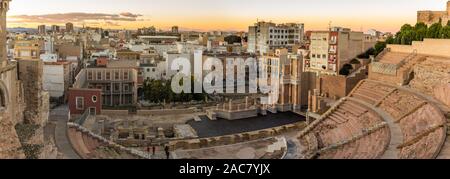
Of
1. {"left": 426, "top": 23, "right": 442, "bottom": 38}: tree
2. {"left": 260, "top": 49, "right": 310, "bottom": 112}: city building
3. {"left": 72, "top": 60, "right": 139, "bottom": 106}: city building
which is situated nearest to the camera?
{"left": 426, "top": 23, "right": 442, "bottom": 38}: tree

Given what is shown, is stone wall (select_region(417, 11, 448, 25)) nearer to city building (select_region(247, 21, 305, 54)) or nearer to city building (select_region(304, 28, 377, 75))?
city building (select_region(304, 28, 377, 75))

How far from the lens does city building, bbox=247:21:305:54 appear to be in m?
65.1

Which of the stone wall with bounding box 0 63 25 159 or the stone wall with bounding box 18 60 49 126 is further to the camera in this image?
the stone wall with bounding box 18 60 49 126

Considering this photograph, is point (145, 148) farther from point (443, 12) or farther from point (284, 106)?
point (443, 12)

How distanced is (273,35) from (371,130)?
168ft

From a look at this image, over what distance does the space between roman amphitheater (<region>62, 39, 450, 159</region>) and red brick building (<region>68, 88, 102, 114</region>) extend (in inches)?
109

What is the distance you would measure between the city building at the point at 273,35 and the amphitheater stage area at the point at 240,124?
37.3m

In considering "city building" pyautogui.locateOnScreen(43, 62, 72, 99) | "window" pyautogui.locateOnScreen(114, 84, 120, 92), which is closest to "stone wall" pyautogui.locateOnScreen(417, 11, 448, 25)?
"window" pyautogui.locateOnScreen(114, 84, 120, 92)

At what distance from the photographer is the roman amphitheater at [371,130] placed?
13033 millimetres

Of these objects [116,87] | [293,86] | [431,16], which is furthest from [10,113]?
[431,16]

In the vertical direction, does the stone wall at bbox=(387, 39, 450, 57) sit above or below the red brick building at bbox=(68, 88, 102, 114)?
above
